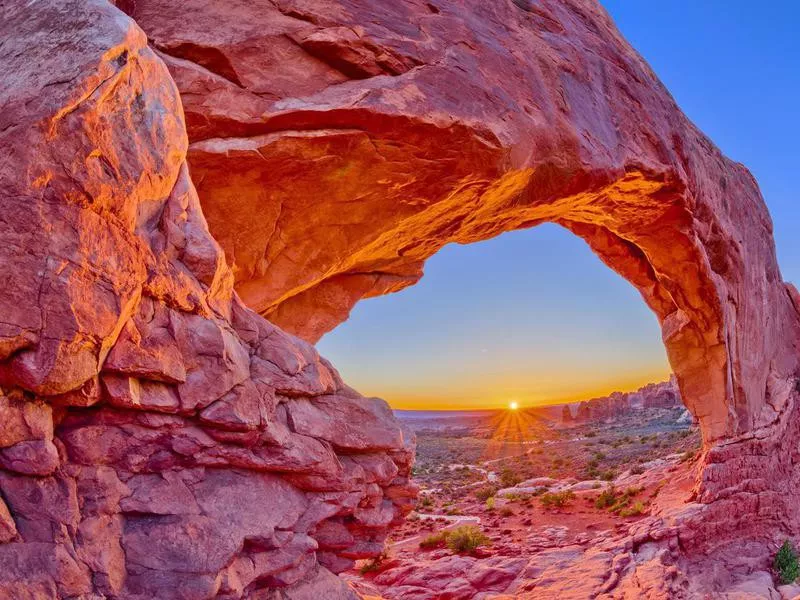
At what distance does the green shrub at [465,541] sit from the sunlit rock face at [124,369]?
8.92 m

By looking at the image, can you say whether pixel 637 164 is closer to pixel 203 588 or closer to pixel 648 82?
pixel 648 82

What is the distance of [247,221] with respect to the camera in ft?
23.3

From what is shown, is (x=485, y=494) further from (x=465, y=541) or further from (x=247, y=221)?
(x=247, y=221)

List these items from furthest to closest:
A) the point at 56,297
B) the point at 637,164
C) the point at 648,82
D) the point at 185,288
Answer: the point at 648,82 < the point at 637,164 < the point at 185,288 < the point at 56,297

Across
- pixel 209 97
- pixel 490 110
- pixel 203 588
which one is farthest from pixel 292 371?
pixel 490 110

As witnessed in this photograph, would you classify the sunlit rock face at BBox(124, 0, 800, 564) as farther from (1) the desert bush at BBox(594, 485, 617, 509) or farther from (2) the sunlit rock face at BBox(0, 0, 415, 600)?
(1) the desert bush at BBox(594, 485, 617, 509)

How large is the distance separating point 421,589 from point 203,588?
794 centimetres

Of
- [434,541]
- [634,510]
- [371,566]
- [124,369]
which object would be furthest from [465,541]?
[124,369]

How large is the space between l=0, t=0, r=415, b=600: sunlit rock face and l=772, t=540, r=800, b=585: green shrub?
10956 mm

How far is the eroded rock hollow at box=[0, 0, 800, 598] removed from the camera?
11.7 ft

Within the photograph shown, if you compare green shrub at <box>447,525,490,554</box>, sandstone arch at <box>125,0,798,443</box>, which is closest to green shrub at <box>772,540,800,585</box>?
sandstone arch at <box>125,0,798,443</box>

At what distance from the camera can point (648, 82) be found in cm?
1055

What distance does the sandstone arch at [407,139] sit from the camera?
6.19m

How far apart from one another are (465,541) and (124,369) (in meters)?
11.9
